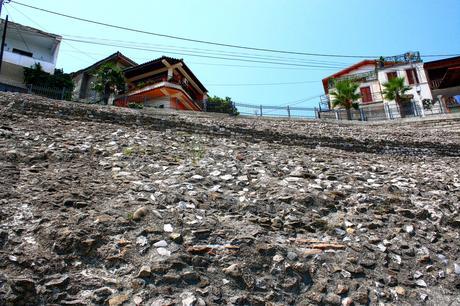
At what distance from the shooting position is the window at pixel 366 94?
48562mm

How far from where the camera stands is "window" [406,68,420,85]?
152 ft

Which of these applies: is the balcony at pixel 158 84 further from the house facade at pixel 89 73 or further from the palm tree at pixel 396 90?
the palm tree at pixel 396 90

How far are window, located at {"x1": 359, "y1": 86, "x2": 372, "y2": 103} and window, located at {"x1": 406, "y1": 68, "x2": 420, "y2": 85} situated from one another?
5099mm

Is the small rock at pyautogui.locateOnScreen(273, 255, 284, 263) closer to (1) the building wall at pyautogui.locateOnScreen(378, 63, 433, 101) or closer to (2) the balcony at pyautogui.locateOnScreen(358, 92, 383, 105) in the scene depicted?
(1) the building wall at pyautogui.locateOnScreen(378, 63, 433, 101)

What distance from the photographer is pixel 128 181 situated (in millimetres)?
6820

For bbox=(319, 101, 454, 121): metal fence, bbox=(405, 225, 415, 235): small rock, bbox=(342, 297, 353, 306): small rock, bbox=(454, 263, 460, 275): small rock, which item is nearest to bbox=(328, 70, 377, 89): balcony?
bbox=(319, 101, 454, 121): metal fence

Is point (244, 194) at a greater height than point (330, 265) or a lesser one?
greater

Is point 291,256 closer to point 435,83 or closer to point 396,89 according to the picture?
→ point 396,89

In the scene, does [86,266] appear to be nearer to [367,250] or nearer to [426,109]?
[367,250]

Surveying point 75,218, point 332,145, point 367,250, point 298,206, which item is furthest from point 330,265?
point 332,145

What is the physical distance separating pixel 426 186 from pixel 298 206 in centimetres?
399

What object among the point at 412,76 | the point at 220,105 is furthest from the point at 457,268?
the point at 412,76

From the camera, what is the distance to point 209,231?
525 centimetres

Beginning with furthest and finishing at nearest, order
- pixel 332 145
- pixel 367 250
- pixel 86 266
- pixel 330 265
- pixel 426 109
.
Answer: pixel 426 109
pixel 332 145
pixel 367 250
pixel 330 265
pixel 86 266
